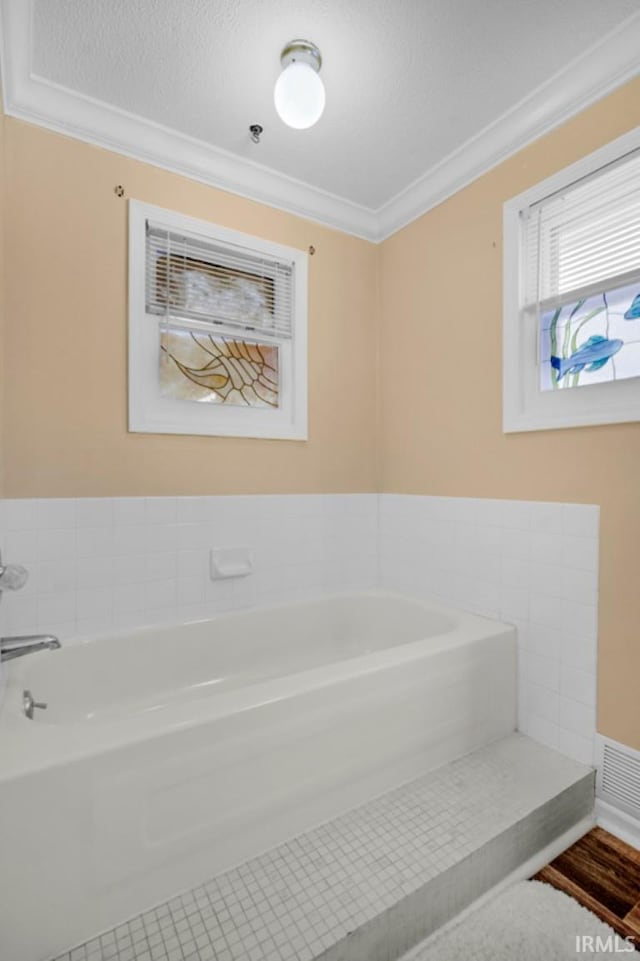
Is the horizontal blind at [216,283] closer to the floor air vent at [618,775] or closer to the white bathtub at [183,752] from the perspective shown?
the white bathtub at [183,752]

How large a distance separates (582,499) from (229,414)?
1533 millimetres

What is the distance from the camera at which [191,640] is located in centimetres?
202

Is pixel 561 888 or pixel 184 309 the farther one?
pixel 184 309

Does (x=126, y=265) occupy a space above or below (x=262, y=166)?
below

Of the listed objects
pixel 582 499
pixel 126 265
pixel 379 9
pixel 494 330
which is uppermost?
pixel 379 9

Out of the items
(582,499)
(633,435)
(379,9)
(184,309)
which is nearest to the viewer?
(379,9)

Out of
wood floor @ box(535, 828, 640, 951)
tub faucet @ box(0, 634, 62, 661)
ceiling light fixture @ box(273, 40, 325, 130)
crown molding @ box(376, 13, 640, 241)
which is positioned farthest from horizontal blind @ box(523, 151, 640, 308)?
tub faucet @ box(0, 634, 62, 661)

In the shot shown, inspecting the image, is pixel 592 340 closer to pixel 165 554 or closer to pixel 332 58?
pixel 332 58

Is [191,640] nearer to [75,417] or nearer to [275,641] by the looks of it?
[275,641]

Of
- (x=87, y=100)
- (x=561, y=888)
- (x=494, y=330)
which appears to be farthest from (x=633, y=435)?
(x=87, y=100)

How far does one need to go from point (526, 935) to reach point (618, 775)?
0.63 meters

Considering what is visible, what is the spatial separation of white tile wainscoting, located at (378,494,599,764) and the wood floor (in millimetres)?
248

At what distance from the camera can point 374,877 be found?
1.15m

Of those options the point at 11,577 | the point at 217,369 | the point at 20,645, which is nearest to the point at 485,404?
the point at 217,369
